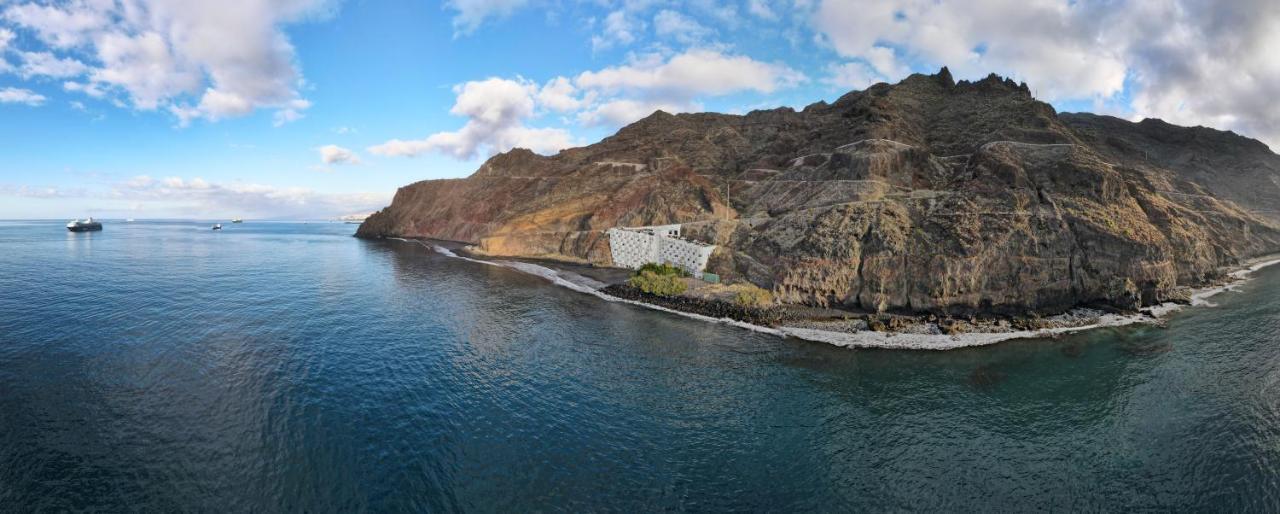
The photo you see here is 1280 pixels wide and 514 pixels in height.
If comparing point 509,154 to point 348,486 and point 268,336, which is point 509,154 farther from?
point 348,486

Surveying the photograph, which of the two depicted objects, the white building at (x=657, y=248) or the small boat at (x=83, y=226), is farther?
the small boat at (x=83, y=226)

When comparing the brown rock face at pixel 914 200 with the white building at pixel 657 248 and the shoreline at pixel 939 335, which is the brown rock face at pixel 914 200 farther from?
the white building at pixel 657 248

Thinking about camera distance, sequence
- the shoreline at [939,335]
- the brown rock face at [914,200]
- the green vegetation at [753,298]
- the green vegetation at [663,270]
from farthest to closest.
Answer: the green vegetation at [663,270]
the green vegetation at [753,298]
the brown rock face at [914,200]
the shoreline at [939,335]

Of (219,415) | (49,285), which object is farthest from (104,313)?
(219,415)

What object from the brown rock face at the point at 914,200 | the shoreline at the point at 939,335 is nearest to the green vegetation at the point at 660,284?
the shoreline at the point at 939,335

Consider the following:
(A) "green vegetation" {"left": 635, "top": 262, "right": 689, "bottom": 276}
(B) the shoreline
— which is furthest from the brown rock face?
(A) "green vegetation" {"left": 635, "top": 262, "right": 689, "bottom": 276}

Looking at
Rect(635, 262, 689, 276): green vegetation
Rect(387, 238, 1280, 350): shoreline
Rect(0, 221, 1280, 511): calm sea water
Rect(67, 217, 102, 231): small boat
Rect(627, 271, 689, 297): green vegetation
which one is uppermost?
Rect(67, 217, 102, 231): small boat

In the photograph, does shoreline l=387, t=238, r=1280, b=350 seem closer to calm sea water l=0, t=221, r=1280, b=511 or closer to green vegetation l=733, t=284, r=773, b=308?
calm sea water l=0, t=221, r=1280, b=511
